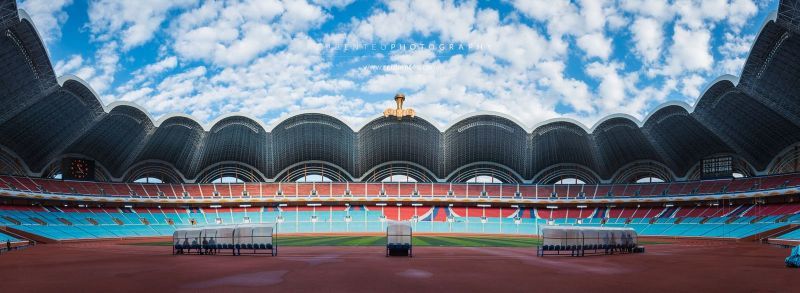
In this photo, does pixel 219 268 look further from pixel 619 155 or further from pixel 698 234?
pixel 619 155

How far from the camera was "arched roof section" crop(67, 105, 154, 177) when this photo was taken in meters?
62.6

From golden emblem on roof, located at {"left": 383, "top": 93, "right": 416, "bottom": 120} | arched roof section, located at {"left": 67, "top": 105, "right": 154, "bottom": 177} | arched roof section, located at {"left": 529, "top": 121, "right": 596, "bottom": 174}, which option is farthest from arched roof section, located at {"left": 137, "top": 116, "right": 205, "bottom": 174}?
arched roof section, located at {"left": 529, "top": 121, "right": 596, "bottom": 174}

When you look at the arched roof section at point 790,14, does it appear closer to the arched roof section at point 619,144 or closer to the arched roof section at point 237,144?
the arched roof section at point 619,144

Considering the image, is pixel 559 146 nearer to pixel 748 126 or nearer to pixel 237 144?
pixel 748 126

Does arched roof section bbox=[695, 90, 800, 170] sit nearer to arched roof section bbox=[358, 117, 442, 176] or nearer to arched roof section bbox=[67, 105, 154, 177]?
arched roof section bbox=[358, 117, 442, 176]

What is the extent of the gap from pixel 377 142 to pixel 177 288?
6312 centimetres

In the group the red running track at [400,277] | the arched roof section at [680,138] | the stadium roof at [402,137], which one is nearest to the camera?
the red running track at [400,277]

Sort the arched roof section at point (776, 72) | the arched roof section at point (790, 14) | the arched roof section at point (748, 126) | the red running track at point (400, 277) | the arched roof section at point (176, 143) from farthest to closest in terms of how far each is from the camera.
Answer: the arched roof section at point (176, 143) → the arched roof section at point (748, 126) → the arched roof section at point (776, 72) → the arched roof section at point (790, 14) → the red running track at point (400, 277)

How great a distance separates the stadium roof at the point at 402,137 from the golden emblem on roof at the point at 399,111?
2.44m

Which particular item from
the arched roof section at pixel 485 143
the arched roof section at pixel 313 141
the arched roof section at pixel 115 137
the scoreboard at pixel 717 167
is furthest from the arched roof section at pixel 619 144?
the arched roof section at pixel 115 137

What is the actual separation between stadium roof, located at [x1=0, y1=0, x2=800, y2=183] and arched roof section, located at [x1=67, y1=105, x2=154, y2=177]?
12cm

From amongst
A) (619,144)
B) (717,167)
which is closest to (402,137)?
(619,144)

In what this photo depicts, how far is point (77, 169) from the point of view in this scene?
7225 cm

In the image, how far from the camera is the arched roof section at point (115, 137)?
62625mm
